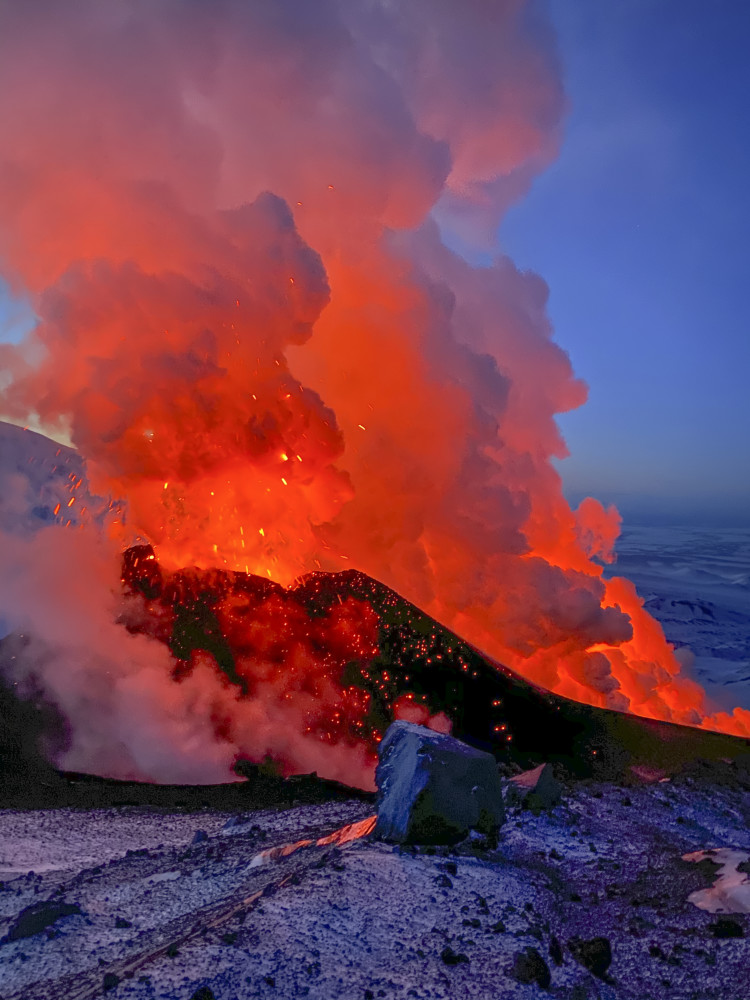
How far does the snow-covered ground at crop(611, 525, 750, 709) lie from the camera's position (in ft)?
118

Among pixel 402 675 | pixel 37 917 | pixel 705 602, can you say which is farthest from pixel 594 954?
pixel 705 602

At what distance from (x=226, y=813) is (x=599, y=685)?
1492cm

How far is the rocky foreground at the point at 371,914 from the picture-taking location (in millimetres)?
2891

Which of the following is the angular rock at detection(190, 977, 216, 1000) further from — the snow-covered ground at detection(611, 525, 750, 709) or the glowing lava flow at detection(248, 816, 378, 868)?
the snow-covered ground at detection(611, 525, 750, 709)

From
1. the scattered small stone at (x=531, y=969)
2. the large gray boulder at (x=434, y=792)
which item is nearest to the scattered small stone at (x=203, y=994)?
the scattered small stone at (x=531, y=969)

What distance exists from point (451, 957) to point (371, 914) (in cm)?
52

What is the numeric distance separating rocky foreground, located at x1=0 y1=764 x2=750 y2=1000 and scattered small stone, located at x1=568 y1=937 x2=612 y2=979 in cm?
1

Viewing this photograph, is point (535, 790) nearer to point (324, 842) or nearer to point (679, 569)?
point (324, 842)

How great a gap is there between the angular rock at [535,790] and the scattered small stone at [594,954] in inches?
73.5

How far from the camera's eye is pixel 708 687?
33.1 meters

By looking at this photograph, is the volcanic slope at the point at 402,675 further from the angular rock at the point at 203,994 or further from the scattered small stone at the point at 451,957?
the angular rock at the point at 203,994

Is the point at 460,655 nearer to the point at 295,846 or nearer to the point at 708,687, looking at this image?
the point at 295,846

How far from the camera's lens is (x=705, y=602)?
56.3 m

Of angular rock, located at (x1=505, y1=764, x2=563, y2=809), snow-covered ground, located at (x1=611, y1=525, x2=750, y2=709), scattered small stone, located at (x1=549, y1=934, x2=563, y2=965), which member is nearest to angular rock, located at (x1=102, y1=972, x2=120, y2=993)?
scattered small stone, located at (x1=549, y1=934, x2=563, y2=965)
